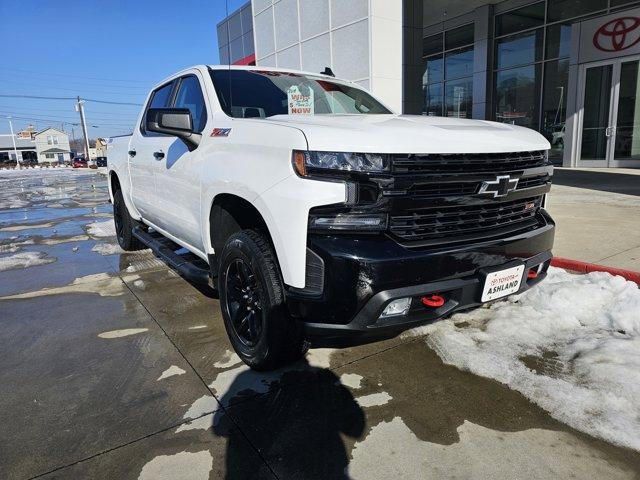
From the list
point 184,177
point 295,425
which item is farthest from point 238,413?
point 184,177

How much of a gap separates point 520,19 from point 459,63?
9.76 ft

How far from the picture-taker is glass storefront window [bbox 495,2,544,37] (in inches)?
646

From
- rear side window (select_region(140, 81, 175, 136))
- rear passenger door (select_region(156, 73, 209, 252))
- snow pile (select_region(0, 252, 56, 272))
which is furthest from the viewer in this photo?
snow pile (select_region(0, 252, 56, 272))

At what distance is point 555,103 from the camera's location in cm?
1588

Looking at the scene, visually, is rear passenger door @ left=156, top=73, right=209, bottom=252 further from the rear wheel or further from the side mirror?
the rear wheel

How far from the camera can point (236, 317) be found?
3113 millimetres

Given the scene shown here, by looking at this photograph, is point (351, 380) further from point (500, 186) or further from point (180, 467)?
point (500, 186)

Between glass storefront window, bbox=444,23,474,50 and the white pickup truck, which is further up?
glass storefront window, bbox=444,23,474,50

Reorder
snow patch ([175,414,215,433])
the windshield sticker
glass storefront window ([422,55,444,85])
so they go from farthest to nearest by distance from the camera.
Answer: glass storefront window ([422,55,444,85]) → the windshield sticker → snow patch ([175,414,215,433])

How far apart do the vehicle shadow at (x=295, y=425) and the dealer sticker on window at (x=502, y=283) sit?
3.06 ft

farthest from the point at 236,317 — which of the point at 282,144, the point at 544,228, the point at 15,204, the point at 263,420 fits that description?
the point at 15,204

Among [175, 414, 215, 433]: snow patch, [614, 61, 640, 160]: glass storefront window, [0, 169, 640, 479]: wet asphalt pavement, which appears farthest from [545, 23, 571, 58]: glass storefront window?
[175, 414, 215, 433]: snow patch

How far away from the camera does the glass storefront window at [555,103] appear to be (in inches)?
612

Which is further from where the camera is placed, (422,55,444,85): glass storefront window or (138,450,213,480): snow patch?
(422,55,444,85): glass storefront window
